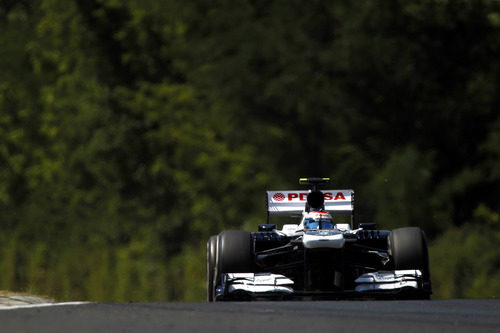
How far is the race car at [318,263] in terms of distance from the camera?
1362 cm

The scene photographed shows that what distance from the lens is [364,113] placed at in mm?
31203

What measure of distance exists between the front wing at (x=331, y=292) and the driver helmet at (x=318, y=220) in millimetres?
922

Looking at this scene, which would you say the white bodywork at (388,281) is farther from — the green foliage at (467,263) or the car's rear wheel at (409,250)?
the green foliage at (467,263)

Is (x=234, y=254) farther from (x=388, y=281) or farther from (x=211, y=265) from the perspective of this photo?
(x=388, y=281)

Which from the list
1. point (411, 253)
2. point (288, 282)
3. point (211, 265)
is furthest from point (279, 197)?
point (411, 253)

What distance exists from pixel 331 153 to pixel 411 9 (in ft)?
13.4

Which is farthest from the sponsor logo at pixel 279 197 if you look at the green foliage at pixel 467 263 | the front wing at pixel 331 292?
the green foliage at pixel 467 263

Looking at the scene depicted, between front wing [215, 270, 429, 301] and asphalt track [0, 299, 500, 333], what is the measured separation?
7.67 ft

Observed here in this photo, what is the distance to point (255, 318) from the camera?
365 inches

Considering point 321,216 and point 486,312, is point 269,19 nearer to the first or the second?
point 321,216

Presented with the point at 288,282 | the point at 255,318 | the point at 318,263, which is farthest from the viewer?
the point at 318,263

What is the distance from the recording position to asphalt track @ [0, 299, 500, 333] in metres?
8.52

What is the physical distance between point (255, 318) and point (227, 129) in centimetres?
2293

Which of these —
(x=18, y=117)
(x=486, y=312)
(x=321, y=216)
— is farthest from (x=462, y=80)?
(x=486, y=312)
